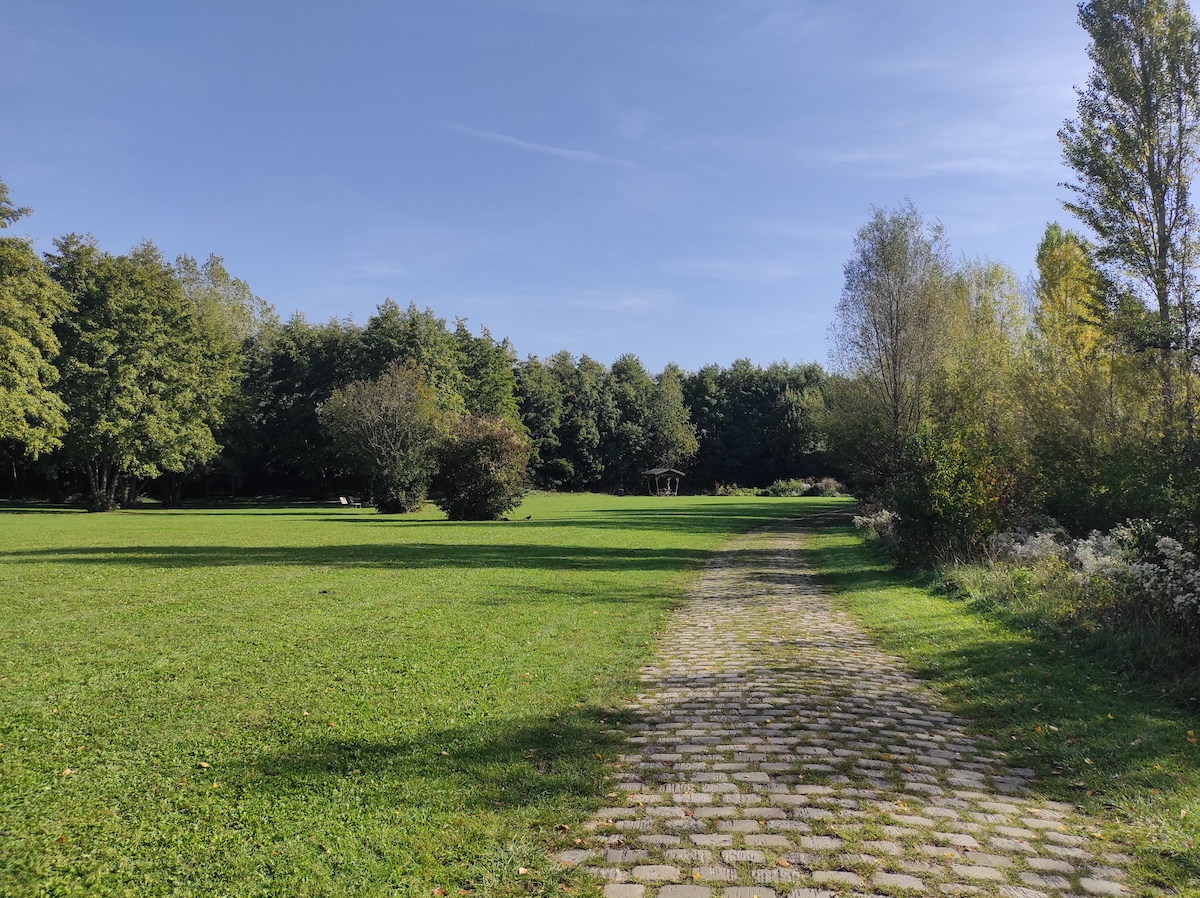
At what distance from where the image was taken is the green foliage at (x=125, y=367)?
3938 centimetres

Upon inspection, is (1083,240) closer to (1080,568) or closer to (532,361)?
(1080,568)

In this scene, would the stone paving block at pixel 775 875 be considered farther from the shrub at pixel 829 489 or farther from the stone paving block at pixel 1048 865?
the shrub at pixel 829 489

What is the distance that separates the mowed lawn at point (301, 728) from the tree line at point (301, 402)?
19.7 m

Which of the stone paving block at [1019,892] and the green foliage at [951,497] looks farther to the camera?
the green foliage at [951,497]

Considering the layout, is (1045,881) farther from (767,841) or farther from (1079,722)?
(1079,722)

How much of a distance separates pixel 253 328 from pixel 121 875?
73026mm

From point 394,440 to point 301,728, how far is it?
107 ft

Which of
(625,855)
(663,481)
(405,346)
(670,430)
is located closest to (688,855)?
(625,855)

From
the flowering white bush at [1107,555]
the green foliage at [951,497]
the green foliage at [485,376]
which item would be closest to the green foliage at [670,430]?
the green foliage at [485,376]

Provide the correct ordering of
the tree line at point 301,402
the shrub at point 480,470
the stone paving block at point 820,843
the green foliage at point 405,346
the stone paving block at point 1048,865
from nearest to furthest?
1. the stone paving block at point 1048,865
2. the stone paving block at point 820,843
3. the shrub at point 480,470
4. the tree line at point 301,402
5. the green foliage at point 405,346

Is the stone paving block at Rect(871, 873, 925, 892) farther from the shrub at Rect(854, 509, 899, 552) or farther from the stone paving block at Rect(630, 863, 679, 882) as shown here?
the shrub at Rect(854, 509, 899, 552)

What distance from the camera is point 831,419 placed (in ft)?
104

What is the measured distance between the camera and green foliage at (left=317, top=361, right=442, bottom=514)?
35844 millimetres

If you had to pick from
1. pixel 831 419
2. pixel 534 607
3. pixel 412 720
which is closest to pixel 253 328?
pixel 831 419
